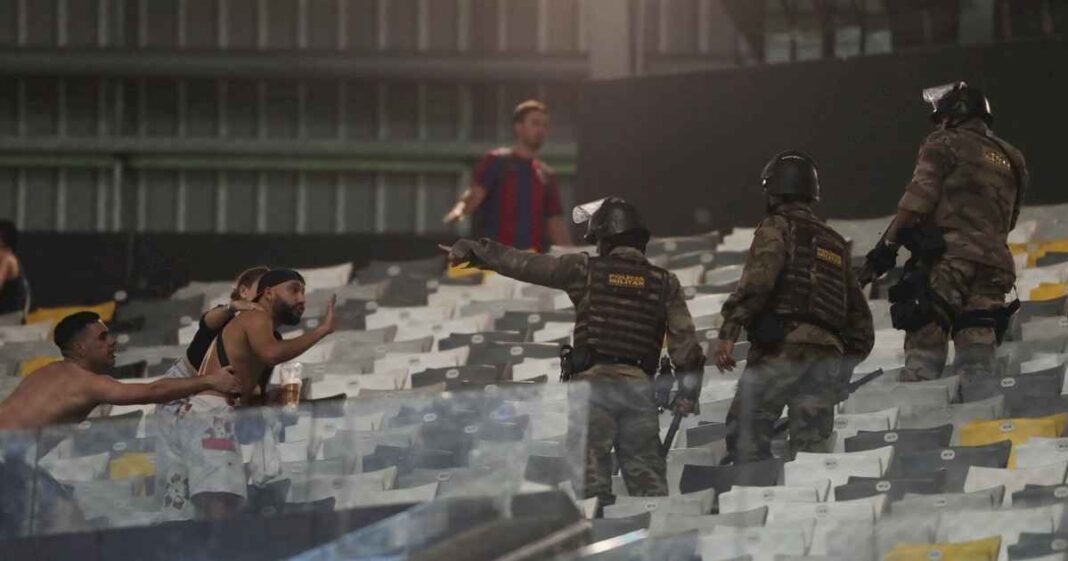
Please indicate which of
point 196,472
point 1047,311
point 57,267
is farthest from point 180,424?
point 57,267

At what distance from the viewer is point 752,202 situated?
45.6 ft

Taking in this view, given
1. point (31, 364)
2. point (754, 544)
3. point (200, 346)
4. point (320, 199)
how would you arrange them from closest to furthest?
1. point (754, 544)
2. point (200, 346)
3. point (31, 364)
4. point (320, 199)

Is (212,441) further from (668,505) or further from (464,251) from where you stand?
(464,251)

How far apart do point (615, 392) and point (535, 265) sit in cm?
128

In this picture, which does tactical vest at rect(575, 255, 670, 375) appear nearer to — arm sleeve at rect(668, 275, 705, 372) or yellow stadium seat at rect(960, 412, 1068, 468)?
arm sleeve at rect(668, 275, 705, 372)

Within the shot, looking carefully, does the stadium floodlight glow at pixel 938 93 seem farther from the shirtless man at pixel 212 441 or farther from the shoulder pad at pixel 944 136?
the shirtless man at pixel 212 441

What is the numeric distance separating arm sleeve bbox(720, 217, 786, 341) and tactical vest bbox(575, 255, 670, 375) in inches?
10.5

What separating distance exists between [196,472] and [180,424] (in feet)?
0.74

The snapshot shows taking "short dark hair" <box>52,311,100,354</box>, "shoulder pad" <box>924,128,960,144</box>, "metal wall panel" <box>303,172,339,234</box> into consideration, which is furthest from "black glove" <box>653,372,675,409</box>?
"metal wall panel" <box>303,172,339,234</box>

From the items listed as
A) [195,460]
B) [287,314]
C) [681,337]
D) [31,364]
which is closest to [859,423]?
[681,337]

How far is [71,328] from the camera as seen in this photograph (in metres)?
7.64

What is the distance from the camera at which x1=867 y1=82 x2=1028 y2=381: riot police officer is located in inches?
316

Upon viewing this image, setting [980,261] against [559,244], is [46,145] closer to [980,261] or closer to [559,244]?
[559,244]

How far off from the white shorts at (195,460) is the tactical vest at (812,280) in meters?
1.96
